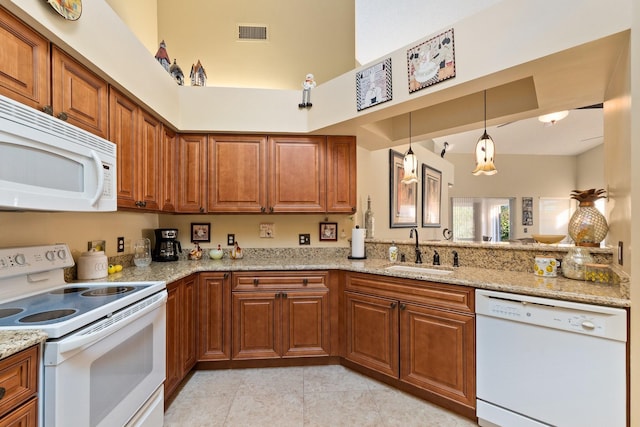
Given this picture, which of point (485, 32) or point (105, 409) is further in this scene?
point (485, 32)

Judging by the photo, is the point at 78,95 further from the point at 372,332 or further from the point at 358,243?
the point at 372,332

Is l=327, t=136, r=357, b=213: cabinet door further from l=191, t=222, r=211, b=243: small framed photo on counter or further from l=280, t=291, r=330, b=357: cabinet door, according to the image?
l=191, t=222, r=211, b=243: small framed photo on counter

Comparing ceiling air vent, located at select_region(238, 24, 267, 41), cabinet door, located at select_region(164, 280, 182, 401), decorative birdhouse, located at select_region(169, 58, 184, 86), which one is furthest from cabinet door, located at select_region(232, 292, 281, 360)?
ceiling air vent, located at select_region(238, 24, 267, 41)

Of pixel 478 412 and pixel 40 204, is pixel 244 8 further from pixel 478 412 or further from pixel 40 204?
pixel 478 412


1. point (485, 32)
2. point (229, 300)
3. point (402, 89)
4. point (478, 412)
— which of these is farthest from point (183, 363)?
point (485, 32)

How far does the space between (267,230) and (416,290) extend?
5.37ft

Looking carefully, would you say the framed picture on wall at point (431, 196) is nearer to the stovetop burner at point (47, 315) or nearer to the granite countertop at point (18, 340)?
the stovetop burner at point (47, 315)

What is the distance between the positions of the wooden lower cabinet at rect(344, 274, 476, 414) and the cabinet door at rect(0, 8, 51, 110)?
2183mm

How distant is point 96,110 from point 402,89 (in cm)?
196

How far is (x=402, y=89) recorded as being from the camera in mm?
2057

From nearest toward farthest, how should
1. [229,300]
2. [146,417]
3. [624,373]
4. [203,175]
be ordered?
[624,373] < [146,417] < [229,300] < [203,175]

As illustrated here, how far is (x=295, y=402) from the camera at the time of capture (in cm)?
200

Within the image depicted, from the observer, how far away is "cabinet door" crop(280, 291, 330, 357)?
2.42 metres

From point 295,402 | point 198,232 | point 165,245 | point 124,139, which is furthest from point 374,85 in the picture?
point 295,402
